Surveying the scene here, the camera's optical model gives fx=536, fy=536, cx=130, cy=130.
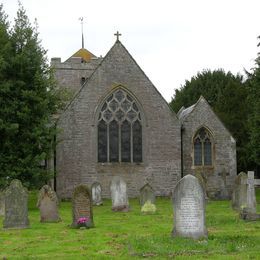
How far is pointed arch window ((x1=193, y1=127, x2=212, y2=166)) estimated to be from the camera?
3170cm

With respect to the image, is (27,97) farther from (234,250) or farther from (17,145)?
(234,250)

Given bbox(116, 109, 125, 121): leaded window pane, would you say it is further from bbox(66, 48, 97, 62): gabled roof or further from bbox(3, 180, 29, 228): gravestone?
bbox(66, 48, 97, 62): gabled roof

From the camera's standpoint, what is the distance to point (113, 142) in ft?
99.4

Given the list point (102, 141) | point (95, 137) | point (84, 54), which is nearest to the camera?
point (95, 137)

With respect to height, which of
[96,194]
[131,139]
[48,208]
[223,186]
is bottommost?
[48,208]

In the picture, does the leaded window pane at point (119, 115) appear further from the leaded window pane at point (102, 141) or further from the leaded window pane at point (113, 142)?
the leaded window pane at point (102, 141)

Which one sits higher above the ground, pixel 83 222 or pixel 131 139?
pixel 131 139

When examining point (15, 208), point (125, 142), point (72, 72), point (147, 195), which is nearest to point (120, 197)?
point (147, 195)

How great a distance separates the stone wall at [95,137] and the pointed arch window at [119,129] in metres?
0.33

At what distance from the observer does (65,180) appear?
29.3 metres

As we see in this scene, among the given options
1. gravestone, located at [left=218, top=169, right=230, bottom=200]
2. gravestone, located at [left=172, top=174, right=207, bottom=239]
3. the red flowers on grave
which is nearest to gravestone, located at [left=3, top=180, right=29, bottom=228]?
the red flowers on grave

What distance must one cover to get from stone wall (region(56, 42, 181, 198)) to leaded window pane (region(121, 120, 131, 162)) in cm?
46

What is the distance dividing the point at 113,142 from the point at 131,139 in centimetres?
106

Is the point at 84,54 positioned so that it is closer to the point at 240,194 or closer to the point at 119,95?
the point at 119,95
